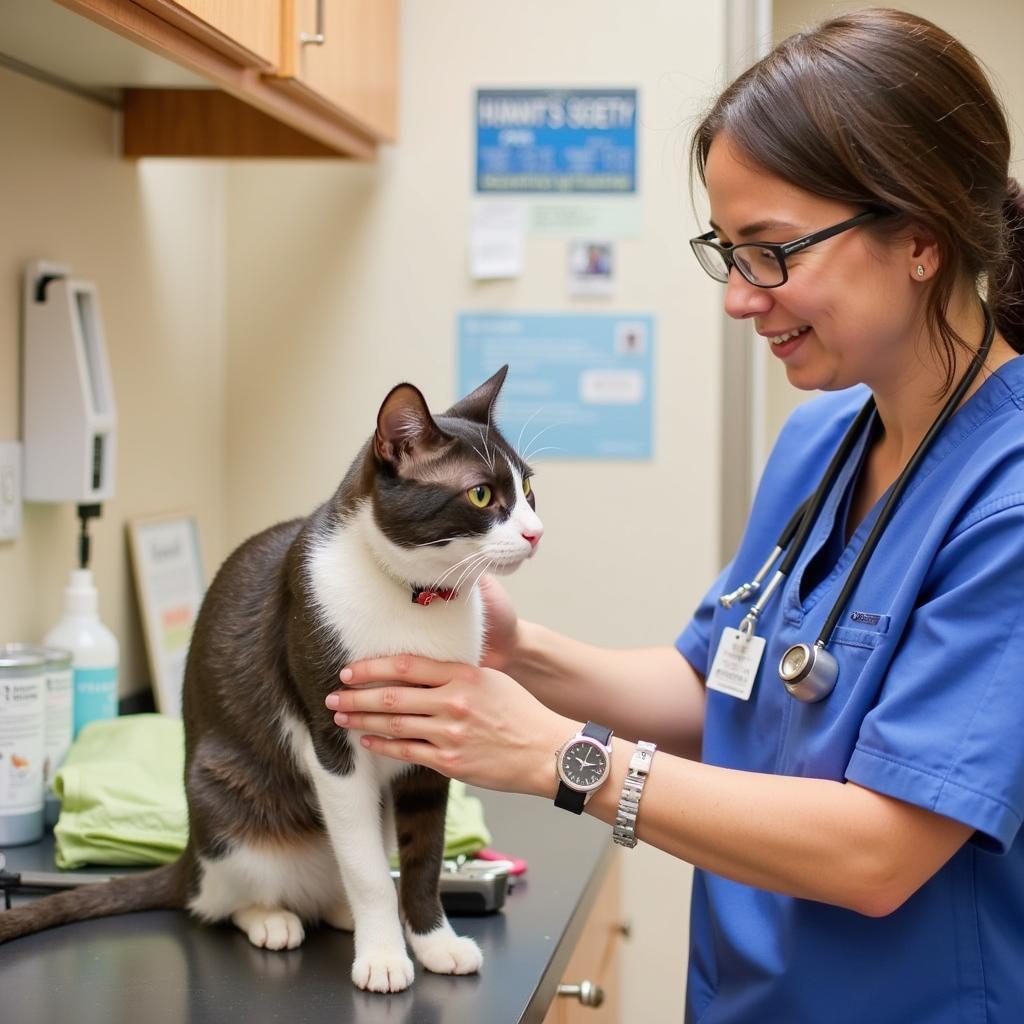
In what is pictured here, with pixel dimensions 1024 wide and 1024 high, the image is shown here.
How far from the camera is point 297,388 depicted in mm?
2305

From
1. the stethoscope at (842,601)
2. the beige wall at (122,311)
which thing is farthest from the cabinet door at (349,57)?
the stethoscope at (842,601)

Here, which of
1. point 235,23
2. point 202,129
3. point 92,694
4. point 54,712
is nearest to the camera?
point 235,23

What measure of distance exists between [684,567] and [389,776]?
1.12m

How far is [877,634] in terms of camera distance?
3.65ft

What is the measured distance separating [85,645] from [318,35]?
814mm

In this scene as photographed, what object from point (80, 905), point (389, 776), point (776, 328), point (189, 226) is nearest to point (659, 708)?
point (389, 776)

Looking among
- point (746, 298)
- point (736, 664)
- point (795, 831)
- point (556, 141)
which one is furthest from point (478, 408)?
point (556, 141)

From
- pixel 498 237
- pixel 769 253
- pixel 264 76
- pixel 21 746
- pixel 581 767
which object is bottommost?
pixel 21 746

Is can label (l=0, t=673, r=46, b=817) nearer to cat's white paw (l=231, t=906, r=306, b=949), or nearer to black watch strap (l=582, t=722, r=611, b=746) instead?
cat's white paw (l=231, t=906, r=306, b=949)

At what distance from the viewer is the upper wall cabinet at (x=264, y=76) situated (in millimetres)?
1276

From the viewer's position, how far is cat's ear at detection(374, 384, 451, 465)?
3.48 feet

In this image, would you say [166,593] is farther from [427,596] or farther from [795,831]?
[795,831]

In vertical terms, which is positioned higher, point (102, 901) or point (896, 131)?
point (896, 131)

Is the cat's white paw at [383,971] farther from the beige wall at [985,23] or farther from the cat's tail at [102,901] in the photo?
the beige wall at [985,23]
